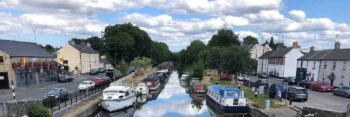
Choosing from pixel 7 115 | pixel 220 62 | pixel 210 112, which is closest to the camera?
pixel 7 115

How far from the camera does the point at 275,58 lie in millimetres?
69438

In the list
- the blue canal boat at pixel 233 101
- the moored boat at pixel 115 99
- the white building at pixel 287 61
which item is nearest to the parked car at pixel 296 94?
the blue canal boat at pixel 233 101

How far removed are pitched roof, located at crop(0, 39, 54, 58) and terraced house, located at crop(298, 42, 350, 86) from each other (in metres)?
41.9

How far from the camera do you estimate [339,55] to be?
4412cm

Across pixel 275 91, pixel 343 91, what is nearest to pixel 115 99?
pixel 275 91

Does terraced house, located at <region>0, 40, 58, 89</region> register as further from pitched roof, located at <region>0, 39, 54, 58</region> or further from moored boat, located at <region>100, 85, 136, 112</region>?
moored boat, located at <region>100, 85, 136, 112</region>

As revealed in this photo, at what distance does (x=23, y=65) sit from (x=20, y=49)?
4791mm

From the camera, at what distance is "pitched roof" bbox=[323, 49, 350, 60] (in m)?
42.1

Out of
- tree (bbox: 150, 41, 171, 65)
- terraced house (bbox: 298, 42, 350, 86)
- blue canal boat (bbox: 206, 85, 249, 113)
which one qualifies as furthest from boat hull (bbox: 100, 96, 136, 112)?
tree (bbox: 150, 41, 171, 65)

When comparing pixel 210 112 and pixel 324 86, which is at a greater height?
pixel 324 86

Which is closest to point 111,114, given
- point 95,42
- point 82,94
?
point 82,94

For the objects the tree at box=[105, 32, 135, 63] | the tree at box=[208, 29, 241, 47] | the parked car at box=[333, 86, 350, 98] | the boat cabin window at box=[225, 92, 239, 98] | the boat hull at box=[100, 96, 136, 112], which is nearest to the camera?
the boat cabin window at box=[225, 92, 239, 98]

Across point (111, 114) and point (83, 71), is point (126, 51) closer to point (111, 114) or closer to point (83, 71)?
point (83, 71)

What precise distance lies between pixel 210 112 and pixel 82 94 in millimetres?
14589
